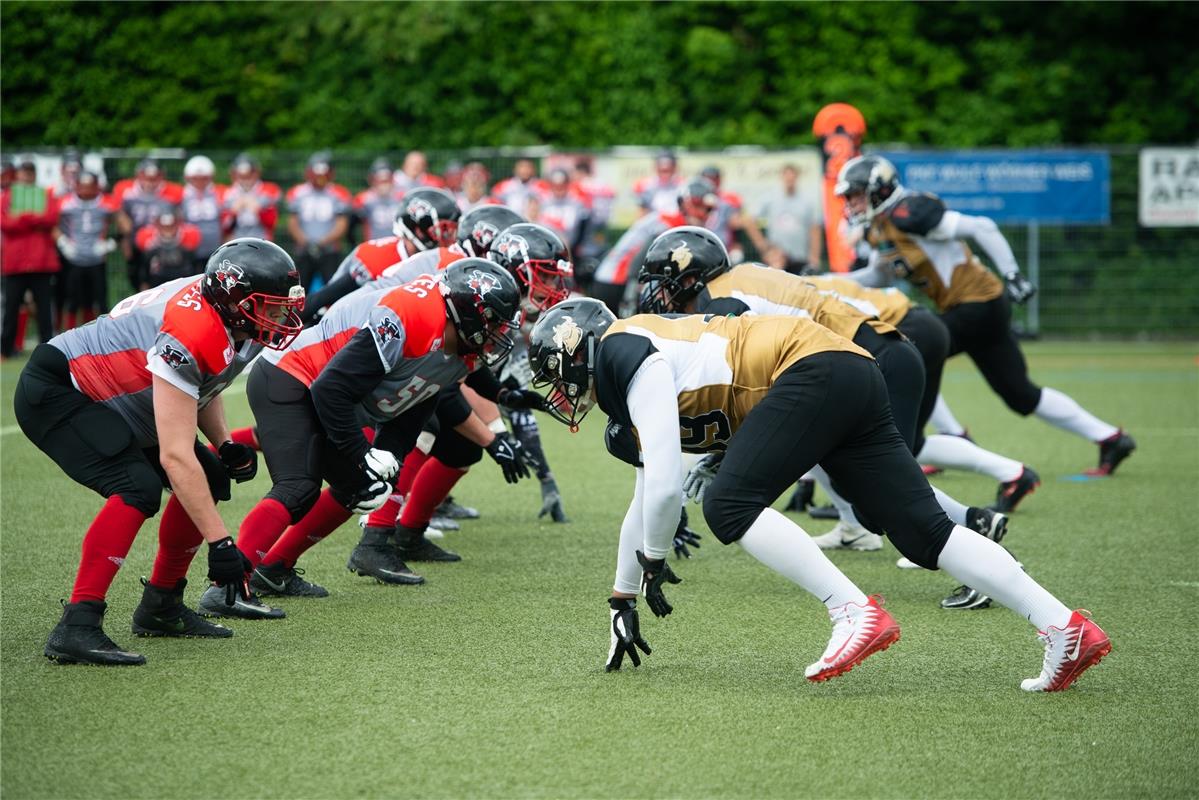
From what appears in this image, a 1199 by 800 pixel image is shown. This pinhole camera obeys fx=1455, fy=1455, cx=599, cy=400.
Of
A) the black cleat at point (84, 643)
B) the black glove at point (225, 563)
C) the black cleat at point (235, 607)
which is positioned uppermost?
the black glove at point (225, 563)

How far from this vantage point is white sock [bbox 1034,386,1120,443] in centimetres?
877

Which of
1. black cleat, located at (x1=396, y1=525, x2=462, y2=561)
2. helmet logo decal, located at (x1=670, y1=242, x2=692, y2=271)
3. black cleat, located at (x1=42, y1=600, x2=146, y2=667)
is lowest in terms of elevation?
black cleat, located at (x1=396, y1=525, x2=462, y2=561)

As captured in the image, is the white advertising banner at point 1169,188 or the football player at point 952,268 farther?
the white advertising banner at point 1169,188

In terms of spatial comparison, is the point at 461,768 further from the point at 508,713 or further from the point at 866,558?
the point at 866,558

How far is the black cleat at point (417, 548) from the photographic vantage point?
21.9ft

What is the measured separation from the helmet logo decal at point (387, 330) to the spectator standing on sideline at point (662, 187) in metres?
9.70

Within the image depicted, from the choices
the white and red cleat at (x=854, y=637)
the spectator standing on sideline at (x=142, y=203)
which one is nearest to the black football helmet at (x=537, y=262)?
the white and red cleat at (x=854, y=637)

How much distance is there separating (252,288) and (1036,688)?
2835mm

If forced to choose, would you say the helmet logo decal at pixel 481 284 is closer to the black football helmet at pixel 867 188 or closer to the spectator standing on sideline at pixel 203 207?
the black football helmet at pixel 867 188

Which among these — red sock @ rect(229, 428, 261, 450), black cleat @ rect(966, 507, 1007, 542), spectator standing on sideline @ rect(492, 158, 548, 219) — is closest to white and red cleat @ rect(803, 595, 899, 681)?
black cleat @ rect(966, 507, 1007, 542)

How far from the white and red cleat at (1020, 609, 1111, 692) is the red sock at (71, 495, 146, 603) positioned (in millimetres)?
2968

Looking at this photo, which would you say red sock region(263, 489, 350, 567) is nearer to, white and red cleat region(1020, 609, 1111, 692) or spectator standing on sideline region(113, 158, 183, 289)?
white and red cleat region(1020, 609, 1111, 692)

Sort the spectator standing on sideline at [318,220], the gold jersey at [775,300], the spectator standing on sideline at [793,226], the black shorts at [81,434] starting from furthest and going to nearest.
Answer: the spectator standing on sideline at [793,226] < the spectator standing on sideline at [318,220] < the gold jersey at [775,300] < the black shorts at [81,434]

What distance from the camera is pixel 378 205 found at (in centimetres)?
1552
